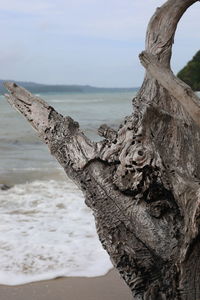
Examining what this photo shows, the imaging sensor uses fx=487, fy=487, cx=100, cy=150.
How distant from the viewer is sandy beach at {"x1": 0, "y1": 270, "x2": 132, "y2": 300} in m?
3.50

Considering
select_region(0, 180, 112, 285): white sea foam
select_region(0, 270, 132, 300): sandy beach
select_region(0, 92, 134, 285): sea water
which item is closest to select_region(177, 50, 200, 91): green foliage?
select_region(0, 92, 134, 285): sea water

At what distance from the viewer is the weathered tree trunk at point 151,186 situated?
244 centimetres

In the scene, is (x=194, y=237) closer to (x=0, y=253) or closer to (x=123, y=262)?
(x=123, y=262)

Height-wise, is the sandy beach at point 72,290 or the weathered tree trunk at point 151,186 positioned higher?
the weathered tree trunk at point 151,186

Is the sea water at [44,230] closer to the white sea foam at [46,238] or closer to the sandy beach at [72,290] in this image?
the white sea foam at [46,238]

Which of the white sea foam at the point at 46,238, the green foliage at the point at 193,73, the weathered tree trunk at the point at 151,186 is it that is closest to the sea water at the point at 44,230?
the white sea foam at the point at 46,238

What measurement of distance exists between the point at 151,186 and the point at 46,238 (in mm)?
2365

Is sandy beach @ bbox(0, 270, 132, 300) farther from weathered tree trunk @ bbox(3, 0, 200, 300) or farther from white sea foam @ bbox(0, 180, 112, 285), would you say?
weathered tree trunk @ bbox(3, 0, 200, 300)

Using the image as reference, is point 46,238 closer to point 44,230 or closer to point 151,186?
point 44,230

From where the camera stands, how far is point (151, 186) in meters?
2.69

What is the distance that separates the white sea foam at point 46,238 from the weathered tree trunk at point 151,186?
129 centimetres

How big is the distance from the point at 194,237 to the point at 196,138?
2.56 ft

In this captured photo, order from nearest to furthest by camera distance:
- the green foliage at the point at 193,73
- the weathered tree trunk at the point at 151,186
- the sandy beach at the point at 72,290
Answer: the weathered tree trunk at the point at 151,186, the sandy beach at the point at 72,290, the green foliage at the point at 193,73

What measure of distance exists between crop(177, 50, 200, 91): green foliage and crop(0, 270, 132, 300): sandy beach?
26.8 meters
